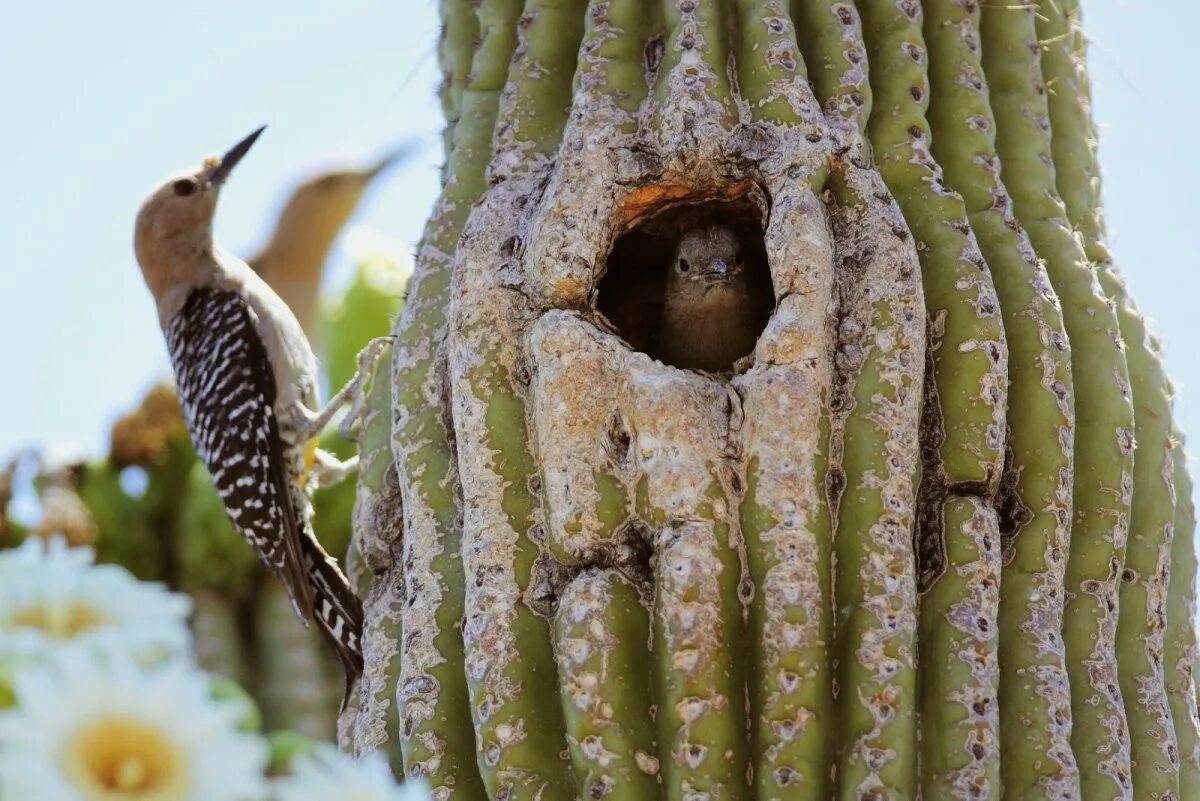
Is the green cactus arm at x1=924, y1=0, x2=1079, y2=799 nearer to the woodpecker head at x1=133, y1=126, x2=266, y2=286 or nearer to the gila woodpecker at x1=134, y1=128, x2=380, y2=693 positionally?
the gila woodpecker at x1=134, y1=128, x2=380, y2=693

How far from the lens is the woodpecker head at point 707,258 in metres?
3.69

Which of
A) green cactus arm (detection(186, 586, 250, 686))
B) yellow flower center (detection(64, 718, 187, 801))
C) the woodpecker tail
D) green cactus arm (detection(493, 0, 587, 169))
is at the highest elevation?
green cactus arm (detection(493, 0, 587, 169))

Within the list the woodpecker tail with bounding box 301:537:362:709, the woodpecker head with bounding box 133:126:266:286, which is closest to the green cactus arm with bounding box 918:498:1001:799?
the woodpecker tail with bounding box 301:537:362:709

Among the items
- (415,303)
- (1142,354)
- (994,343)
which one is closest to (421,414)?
(415,303)

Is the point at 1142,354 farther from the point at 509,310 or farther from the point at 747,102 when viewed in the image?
the point at 509,310

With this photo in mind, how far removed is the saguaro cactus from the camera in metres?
2.68

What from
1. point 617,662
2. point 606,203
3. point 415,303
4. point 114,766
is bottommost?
point 617,662

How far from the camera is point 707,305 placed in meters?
3.94

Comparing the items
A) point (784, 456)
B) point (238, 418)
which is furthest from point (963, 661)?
point (238, 418)

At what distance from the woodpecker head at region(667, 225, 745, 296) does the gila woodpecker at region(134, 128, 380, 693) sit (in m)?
1.29

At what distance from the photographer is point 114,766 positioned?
3.89ft

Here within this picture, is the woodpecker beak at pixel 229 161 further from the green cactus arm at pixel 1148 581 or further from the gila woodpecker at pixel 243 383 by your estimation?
the green cactus arm at pixel 1148 581

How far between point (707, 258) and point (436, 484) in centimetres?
94

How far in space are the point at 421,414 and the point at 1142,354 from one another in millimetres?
1486
